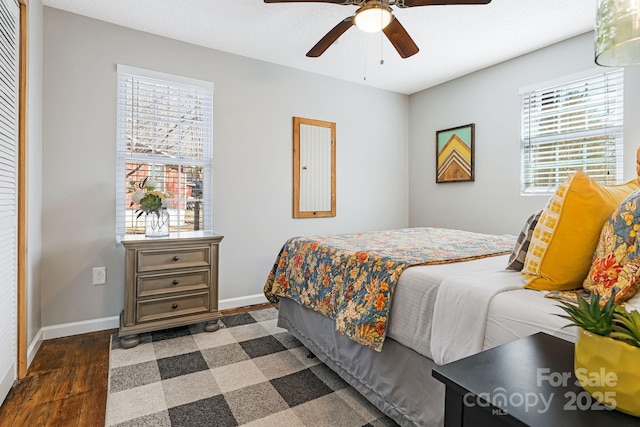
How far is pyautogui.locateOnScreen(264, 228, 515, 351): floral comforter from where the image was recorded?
5.28ft

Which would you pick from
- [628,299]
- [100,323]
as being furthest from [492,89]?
[100,323]

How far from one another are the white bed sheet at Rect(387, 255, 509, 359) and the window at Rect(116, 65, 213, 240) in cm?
221

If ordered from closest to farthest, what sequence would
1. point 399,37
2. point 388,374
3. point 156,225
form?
point 388,374
point 399,37
point 156,225

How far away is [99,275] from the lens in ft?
9.14

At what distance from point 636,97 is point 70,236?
4.48 m

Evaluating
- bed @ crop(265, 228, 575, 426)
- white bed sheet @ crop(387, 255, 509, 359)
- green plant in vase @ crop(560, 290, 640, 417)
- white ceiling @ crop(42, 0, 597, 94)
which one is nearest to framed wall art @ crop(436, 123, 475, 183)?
white ceiling @ crop(42, 0, 597, 94)

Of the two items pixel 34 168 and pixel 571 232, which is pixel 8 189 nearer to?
pixel 34 168

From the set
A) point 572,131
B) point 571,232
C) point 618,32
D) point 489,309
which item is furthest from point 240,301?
point 572,131

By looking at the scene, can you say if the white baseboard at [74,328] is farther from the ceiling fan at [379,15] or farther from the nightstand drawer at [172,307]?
the ceiling fan at [379,15]

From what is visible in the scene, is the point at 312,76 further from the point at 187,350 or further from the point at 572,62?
the point at 187,350

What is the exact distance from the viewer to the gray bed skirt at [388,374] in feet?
4.70

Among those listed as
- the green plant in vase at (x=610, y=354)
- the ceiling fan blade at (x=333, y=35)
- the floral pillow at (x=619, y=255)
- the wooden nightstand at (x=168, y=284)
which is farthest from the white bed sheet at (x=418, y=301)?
the wooden nightstand at (x=168, y=284)

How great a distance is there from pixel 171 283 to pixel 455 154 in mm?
3261

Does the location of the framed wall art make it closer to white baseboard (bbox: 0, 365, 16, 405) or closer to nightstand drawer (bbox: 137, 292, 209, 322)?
nightstand drawer (bbox: 137, 292, 209, 322)
